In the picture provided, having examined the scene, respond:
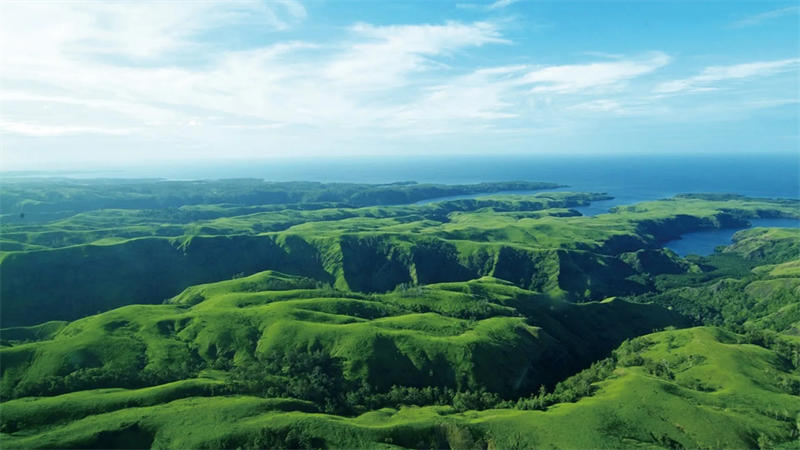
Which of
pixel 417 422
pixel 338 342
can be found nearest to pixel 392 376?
pixel 338 342

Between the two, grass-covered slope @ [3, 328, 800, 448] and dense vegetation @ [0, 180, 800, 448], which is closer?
grass-covered slope @ [3, 328, 800, 448]

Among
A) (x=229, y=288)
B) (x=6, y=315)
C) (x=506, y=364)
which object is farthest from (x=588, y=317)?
(x=6, y=315)

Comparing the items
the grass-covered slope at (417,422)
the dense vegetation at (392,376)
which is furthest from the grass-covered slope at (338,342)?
the grass-covered slope at (417,422)

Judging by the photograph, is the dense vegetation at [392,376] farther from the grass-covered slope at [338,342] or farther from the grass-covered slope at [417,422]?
the grass-covered slope at [338,342]

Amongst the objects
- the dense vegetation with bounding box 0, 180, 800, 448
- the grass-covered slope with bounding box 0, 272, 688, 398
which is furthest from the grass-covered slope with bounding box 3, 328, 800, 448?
the grass-covered slope with bounding box 0, 272, 688, 398

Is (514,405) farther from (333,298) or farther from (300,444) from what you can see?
(333,298)

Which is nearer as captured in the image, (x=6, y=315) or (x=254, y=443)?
(x=254, y=443)

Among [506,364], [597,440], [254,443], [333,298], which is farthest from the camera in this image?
[333,298]

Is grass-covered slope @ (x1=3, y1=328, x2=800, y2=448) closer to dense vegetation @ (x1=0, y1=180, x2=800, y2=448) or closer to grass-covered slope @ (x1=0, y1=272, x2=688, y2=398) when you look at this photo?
dense vegetation @ (x1=0, y1=180, x2=800, y2=448)
